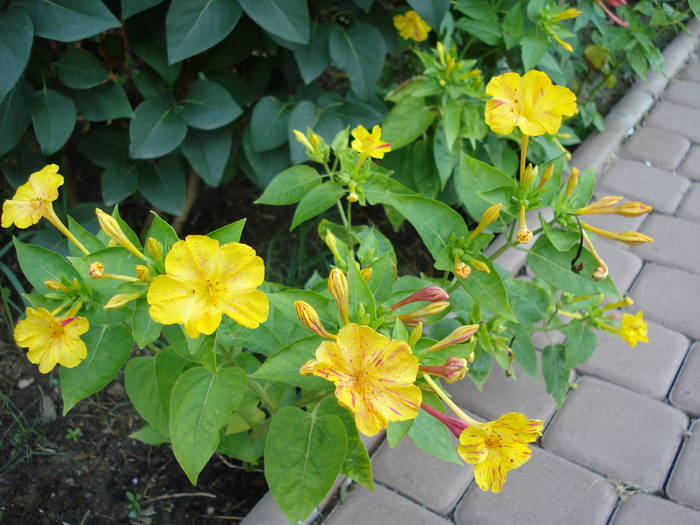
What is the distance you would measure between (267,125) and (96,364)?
3.70 feet

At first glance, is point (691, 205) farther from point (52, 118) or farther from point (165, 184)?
point (52, 118)

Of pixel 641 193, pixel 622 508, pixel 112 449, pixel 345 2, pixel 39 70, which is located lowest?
pixel 112 449

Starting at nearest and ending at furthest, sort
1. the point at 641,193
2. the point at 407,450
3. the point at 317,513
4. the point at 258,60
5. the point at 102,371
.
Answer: the point at 102,371 < the point at 317,513 < the point at 407,450 < the point at 258,60 < the point at 641,193

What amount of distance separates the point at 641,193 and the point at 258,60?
170 cm

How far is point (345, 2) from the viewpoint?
2184 millimetres

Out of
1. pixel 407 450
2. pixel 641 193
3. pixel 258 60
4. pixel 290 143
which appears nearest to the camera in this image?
pixel 407 450

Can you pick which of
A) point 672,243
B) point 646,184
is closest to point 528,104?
point 672,243

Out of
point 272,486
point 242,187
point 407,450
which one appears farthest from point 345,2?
point 272,486

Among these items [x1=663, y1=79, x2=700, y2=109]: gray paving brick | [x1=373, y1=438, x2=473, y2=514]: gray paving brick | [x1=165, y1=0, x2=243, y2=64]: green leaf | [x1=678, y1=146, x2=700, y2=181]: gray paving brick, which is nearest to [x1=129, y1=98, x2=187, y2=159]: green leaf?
[x1=165, y1=0, x2=243, y2=64]: green leaf

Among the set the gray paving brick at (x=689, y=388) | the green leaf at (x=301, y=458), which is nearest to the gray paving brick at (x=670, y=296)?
the gray paving brick at (x=689, y=388)

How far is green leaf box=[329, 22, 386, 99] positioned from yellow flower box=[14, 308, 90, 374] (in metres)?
1.28

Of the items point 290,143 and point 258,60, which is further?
point 258,60

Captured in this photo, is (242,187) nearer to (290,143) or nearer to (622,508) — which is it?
Answer: (290,143)

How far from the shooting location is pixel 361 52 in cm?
211
